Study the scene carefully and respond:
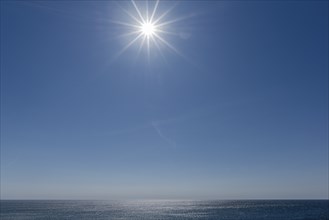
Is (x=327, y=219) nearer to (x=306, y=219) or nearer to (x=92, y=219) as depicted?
(x=306, y=219)

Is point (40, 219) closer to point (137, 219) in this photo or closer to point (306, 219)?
point (137, 219)

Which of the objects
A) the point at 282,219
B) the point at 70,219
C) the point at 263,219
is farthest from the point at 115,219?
the point at 282,219

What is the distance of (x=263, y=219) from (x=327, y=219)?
1536cm

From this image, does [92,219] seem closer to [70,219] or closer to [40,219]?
[70,219]

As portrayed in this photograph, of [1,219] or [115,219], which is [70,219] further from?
[1,219]

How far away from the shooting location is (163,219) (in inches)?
2992

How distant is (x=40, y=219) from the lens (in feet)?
248

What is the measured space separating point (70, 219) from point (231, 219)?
40975mm

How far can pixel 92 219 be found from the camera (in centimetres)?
7638

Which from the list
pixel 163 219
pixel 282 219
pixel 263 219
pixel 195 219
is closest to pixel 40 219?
pixel 163 219

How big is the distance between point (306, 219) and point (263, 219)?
10736 millimetres

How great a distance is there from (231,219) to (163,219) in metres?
17.3

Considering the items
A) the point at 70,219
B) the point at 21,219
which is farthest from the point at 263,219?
the point at 21,219

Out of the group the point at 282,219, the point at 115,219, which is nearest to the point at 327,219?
the point at 282,219
